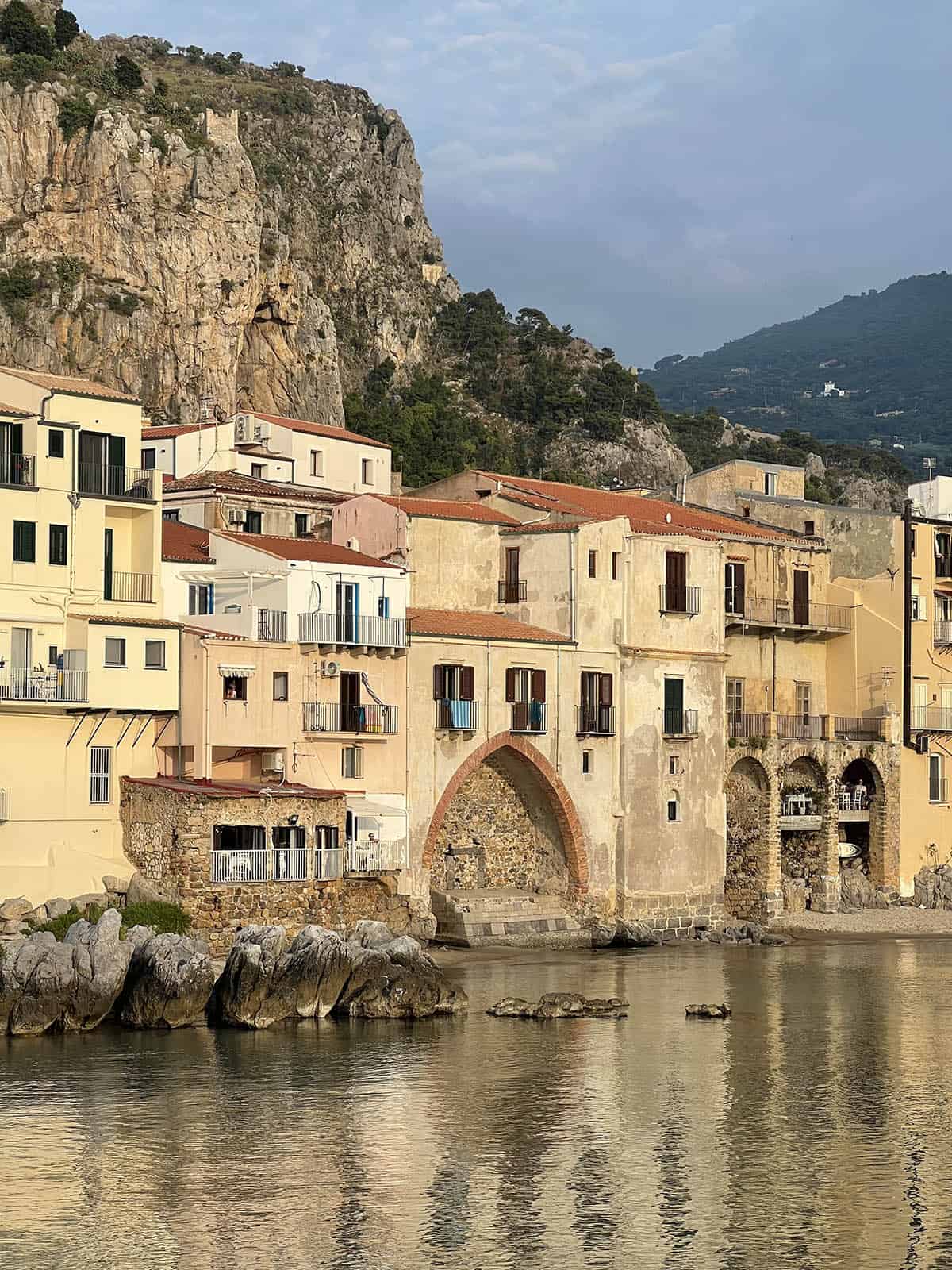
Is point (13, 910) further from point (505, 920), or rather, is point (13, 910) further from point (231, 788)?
point (505, 920)

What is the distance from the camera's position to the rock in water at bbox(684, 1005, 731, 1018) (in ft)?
166

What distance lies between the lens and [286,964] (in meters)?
48.9

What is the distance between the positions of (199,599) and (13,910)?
445 inches

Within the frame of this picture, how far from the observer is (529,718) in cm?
6612

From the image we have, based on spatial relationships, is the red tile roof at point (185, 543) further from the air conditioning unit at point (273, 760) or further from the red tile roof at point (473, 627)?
the red tile roof at point (473, 627)

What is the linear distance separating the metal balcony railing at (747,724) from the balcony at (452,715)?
551 inches

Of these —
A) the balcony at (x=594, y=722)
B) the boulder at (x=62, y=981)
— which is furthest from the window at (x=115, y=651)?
the balcony at (x=594, y=722)

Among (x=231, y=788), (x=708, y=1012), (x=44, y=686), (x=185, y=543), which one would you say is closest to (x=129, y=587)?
(x=44, y=686)

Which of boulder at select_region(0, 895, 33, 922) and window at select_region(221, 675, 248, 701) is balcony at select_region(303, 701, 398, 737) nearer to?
window at select_region(221, 675, 248, 701)

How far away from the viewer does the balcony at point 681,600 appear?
7000cm

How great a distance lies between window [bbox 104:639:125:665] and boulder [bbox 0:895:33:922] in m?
6.82

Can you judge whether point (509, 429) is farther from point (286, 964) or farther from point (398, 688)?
point (286, 964)

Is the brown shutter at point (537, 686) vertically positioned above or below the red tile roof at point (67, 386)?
below

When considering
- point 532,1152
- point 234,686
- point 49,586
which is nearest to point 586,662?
point 234,686
